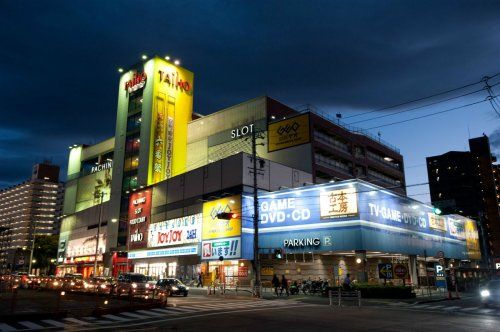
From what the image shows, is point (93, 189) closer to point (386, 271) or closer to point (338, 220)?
point (338, 220)

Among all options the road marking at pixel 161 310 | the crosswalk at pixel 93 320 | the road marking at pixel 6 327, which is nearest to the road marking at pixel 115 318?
the crosswalk at pixel 93 320

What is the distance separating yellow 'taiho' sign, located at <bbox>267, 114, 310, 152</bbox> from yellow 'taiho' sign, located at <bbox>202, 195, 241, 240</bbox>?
15454 mm

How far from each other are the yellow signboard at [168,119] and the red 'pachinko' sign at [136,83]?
3150 millimetres

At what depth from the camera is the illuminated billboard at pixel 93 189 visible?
8519cm

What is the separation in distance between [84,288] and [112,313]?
608 inches

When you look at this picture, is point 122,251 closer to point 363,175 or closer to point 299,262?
point 299,262

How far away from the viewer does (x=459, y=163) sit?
163 metres

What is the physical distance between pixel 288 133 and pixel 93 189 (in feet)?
168

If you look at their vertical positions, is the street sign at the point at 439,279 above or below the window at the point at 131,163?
below

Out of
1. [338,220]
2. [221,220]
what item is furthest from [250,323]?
[221,220]

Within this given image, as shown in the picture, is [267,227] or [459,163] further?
[459,163]

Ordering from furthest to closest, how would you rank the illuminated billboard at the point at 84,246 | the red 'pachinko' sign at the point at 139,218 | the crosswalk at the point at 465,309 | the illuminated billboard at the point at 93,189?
the illuminated billboard at the point at 93,189, the illuminated billboard at the point at 84,246, the red 'pachinko' sign at the point at 139,218, the crosswalk at the point at 465,309

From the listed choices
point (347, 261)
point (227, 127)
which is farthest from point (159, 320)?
point (227, 127)

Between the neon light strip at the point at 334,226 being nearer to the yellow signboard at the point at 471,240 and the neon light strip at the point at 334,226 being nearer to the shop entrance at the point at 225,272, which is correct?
the shop entrance at the point at 225,272
